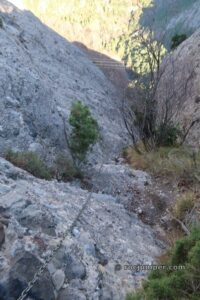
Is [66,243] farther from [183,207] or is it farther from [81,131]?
[81,131]

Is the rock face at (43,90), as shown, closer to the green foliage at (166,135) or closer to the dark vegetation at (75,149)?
the dark vegetation at (75,149)

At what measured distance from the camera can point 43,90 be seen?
15156 millimetres

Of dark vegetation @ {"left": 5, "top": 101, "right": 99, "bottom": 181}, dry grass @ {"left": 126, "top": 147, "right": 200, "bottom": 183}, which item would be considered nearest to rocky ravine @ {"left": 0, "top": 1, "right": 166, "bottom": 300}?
dark vegetation @ {"left": 5, "top": 101, "right": 99, "bottom": 181}

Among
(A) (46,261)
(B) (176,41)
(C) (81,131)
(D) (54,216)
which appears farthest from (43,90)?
(B) (176,41)

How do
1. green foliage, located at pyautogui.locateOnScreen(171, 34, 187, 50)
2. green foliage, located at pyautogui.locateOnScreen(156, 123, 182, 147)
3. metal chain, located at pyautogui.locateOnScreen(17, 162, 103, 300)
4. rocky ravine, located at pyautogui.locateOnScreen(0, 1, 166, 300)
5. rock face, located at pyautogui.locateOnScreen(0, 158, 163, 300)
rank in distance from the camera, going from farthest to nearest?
green foliage, located at pyautogui.locateOnScreen(171, 34, 187, 50), green foliage, located at pyautogui.locateOnScreen(156, 123, 182, 147), rocky ravine, located at pyautogui.locateOnScreen(0, 1, 166, 300), rock face, located at pyautogui.locateOnScreen(0, 158, 163, 300), metal chain, located at pyautogui.locateOnScreen(17, 162, 103, 300)

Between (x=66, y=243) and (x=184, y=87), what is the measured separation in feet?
35.8

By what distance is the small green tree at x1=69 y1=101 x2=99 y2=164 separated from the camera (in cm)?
1086

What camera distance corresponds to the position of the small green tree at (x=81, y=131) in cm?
1086

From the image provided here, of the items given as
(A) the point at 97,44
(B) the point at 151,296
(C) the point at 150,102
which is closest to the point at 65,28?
(A) the point at 97,44

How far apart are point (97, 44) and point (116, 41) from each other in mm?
1818

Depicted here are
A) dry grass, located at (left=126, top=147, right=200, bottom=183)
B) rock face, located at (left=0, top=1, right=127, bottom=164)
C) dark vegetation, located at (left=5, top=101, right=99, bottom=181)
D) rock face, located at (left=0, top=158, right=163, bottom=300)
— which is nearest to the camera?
rock face, located at (left=0, top=158, right=163, bottom=300)

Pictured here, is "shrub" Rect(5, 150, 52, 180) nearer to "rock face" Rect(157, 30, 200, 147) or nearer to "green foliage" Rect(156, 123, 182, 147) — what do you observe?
"green foliage" Rect(156, 123, 182, 147)

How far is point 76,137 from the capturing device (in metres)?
11.1

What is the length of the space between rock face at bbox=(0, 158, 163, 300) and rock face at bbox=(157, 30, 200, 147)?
6896 mm
